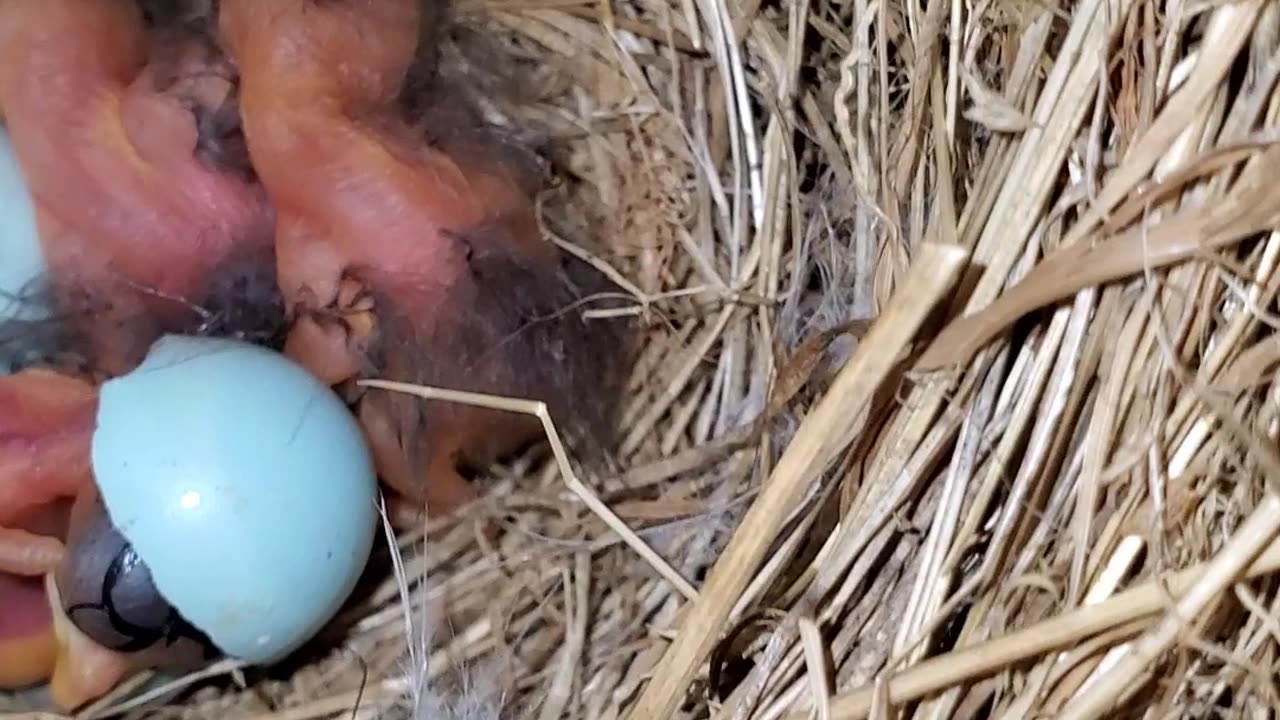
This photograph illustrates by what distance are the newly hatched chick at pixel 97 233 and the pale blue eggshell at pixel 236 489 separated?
7 cm

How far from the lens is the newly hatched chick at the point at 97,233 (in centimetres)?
95

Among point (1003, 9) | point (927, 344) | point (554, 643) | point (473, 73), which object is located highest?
point (1003, 9)

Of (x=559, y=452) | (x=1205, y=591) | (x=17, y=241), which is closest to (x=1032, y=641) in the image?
(x=1205, y=591)

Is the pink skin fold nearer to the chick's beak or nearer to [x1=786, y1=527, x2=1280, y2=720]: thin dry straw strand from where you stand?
the chick's beak

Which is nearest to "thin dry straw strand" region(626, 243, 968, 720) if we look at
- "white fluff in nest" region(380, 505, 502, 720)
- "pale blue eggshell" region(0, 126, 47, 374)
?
"white fluff in nest" region(380, 505, 502, 720)

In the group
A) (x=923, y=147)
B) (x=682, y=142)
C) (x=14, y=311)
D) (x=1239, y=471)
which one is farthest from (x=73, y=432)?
(x=1239, y=471)

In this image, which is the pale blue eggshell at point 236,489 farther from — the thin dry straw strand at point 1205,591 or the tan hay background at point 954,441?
the thin dry straw strand at point 1205,591

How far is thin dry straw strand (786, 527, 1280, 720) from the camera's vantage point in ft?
2.28

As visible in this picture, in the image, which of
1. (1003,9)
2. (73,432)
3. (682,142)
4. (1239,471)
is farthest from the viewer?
(682,142)

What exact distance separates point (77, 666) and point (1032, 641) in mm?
625

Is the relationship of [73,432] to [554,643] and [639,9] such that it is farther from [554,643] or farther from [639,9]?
[639,9]

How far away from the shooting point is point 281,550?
35.1 inches

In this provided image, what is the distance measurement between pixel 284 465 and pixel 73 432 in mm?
163

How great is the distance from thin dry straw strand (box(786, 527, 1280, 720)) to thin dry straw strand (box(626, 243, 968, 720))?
9 cm
